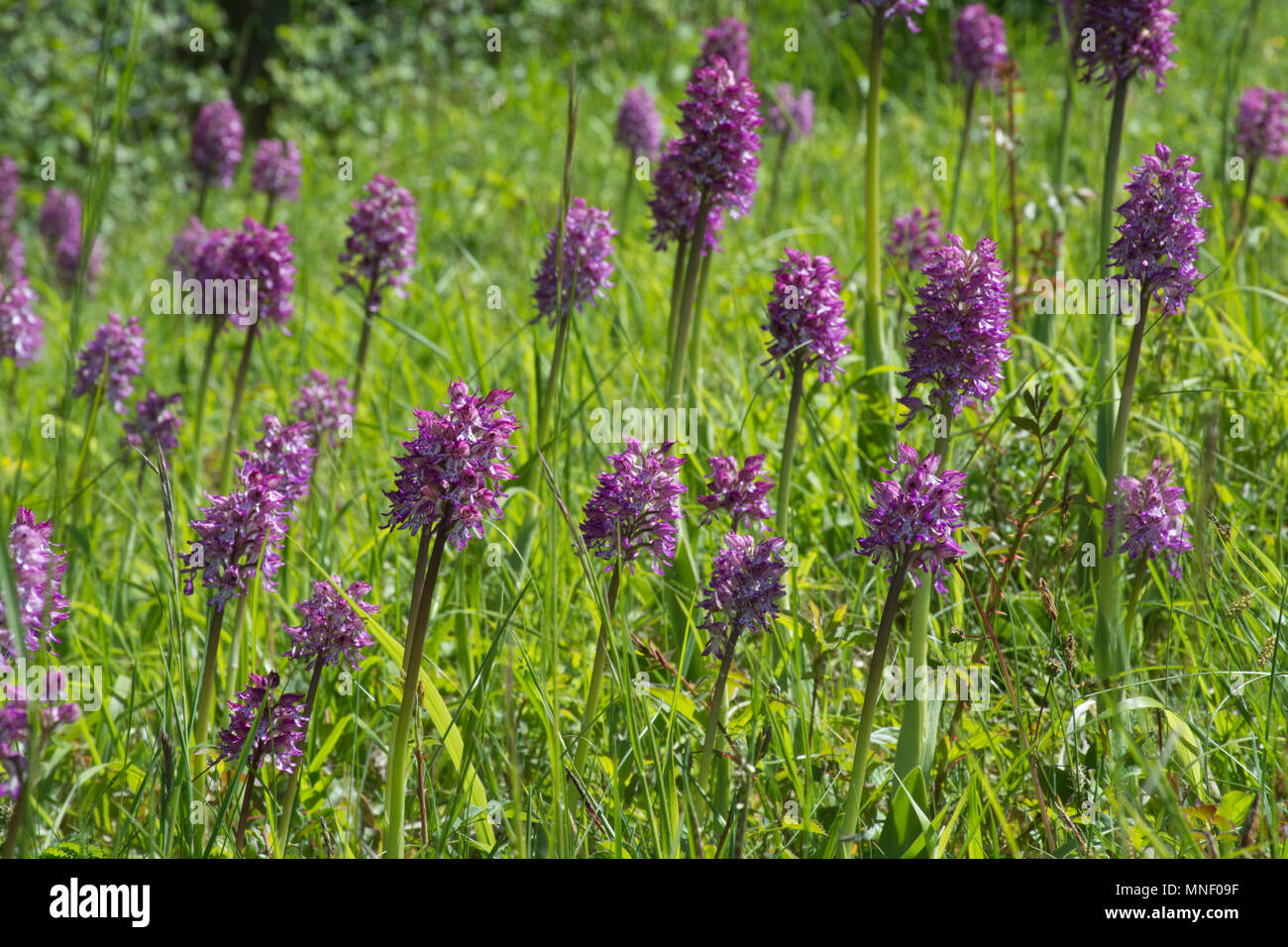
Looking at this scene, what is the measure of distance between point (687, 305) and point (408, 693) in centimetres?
143

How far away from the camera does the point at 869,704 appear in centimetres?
191

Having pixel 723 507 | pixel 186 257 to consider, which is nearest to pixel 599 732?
pixel 723 507

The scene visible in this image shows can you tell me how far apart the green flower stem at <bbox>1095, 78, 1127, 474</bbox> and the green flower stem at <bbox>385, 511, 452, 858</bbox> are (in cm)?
164

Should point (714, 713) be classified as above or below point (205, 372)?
below

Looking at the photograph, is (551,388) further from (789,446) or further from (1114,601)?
(1114,601)

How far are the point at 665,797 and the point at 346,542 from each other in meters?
1.83

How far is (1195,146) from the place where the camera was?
265 inches

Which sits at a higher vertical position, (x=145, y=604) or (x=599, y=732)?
(x=145, y=604)

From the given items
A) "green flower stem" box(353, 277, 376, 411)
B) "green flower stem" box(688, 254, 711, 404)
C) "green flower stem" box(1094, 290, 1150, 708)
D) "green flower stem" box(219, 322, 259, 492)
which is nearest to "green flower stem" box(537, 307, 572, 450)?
"green flower stem" box(688, 254, 711, 404)

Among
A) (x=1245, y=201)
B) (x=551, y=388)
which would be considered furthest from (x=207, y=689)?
(x=1245, y=201)

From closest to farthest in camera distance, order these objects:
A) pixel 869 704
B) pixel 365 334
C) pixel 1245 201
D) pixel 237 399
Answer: pixel 869 704, pixel 237 399, pixel 365 334, pixel 1245 201

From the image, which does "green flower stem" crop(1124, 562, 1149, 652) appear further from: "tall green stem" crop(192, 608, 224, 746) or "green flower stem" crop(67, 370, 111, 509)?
"green flower stem" crop(67, 370, 111, 509)

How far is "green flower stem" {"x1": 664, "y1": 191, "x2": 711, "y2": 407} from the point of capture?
2.93 metres
